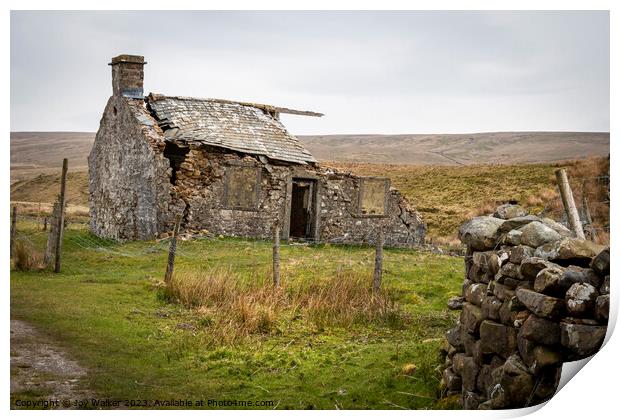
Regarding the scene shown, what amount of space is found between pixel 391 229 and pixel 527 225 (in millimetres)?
11384

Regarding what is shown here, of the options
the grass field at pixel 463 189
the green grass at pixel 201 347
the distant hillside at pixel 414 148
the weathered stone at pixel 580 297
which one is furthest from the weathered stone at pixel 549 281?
the grass field at pixel 463 189

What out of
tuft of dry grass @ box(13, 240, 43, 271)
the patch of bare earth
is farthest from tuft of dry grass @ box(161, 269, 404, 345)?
tuft of dry grass @ box(13, 240, 43, 271)

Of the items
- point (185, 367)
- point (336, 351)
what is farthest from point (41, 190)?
point (336, 351)

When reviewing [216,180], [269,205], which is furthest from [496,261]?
[269,205]

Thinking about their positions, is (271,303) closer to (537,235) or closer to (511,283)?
(511,283)

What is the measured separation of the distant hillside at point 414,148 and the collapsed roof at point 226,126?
6.14 ft

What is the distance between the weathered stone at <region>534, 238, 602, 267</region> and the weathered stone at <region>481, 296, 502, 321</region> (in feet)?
1.46

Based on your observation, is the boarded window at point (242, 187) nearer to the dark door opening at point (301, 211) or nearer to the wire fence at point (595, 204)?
the dark door opening at point (301, 211)

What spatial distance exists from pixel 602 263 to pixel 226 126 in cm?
1171

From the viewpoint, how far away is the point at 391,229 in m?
16.5

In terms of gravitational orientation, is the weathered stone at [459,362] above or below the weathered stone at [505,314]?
below

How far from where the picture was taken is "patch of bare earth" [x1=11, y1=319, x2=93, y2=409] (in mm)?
5289

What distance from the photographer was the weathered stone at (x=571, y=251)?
187 inches

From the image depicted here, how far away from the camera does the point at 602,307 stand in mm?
4430
